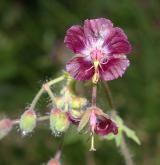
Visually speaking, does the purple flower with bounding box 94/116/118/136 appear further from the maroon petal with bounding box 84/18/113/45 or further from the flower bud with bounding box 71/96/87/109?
the maroon petal with bounding box 84/18/113/45

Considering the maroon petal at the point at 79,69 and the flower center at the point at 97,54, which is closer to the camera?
the maroon petal at the point at 79,69

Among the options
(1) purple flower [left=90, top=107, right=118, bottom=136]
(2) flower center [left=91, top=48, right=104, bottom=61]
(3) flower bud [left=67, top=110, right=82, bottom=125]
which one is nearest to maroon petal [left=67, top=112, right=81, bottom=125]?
(3) flower bud [left=67, top=110, right=82, bottom=125]

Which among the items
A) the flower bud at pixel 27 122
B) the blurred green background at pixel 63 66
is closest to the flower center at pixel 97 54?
the flower bud at pixel 27 122

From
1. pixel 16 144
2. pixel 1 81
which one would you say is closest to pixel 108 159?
pixel 16 144

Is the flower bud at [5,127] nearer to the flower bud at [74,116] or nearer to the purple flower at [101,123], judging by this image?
the flower bud at [74,116]

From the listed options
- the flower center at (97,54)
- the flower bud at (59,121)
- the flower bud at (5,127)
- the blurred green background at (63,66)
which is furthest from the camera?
the blurred green background at (63,66)

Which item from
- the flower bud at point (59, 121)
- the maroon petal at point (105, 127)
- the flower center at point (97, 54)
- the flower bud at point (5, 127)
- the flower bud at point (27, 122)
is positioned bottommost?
the maroon petal at point (105, 127)
